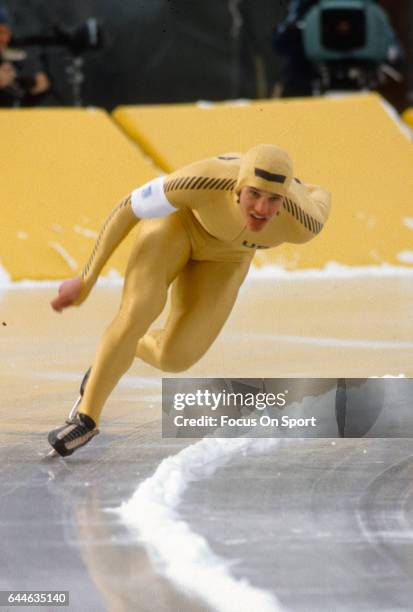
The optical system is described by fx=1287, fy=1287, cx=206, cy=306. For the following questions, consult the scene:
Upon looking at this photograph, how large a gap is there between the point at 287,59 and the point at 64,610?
6626 mm

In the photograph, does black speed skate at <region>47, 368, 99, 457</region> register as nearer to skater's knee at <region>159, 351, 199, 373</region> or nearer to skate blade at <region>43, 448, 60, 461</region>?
skate blade at <region>43, 448, 60, 461</region>

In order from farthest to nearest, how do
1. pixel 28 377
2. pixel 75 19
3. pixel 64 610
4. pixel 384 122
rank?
pixel 75 19, pixel 384 122, pixel 28 377, pixel 64 610

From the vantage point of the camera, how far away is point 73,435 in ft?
12.3

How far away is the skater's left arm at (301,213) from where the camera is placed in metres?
3.65

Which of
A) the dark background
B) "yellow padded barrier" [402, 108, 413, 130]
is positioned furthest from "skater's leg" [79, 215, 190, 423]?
the dark background

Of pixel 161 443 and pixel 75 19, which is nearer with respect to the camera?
pixel 161 443

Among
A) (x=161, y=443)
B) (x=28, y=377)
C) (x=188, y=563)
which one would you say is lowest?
(x=28, y=377)

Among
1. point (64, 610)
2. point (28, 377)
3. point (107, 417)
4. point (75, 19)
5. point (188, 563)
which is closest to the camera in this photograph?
point (64, 610)

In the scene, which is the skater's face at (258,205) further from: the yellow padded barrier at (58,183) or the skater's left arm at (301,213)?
the yellow padded barrier at (58,183)

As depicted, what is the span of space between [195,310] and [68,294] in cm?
54

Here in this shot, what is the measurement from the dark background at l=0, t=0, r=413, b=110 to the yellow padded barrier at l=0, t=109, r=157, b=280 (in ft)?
3.85

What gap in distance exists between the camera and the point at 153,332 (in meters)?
4.35

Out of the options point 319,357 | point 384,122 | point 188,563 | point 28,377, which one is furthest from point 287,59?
point 188,563

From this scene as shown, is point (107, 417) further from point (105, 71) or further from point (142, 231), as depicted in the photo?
point (105, 71)
